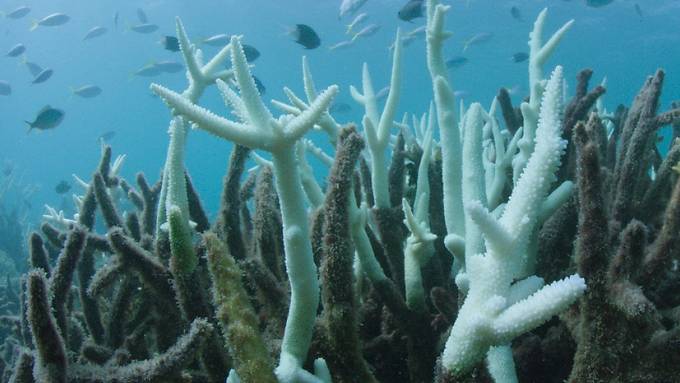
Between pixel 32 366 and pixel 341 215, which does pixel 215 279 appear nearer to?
pixel 341 215

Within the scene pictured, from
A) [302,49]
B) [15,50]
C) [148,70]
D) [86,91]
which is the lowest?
[86,91]

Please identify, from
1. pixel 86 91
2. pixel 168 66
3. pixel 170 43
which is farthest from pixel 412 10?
pixel 86 91

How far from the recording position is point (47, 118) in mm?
10031

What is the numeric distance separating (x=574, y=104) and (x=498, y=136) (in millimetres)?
569

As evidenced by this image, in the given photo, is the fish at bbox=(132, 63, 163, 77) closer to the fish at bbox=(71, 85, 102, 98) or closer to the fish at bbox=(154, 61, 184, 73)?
the fish at bbox=(154, 61, 184, 73)

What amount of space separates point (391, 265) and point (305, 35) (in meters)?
7.06

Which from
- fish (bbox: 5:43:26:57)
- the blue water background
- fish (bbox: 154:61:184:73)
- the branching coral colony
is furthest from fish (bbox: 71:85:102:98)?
the branching coral colony

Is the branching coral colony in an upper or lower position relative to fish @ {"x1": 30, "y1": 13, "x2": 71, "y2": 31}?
lower

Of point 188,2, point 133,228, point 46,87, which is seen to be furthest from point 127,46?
point 133,228

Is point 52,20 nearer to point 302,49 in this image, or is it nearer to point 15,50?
point 15,50

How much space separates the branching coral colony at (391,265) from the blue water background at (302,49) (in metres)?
7.56

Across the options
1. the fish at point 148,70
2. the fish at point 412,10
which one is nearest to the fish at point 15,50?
the fish at point 148,70

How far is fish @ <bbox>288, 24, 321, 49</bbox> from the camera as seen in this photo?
8680 millimetres

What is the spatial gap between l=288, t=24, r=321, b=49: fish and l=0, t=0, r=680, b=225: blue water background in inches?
33.6
